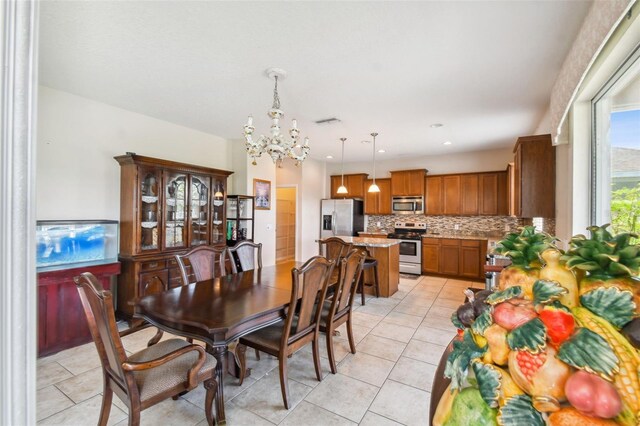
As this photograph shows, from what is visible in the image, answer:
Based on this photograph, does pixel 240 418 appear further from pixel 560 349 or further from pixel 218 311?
pixel 560 349

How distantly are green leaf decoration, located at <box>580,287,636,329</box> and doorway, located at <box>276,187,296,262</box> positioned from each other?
7.73 meters

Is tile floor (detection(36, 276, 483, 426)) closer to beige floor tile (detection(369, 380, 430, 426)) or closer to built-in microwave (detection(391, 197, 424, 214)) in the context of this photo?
beige floor tile (detection(369, 380, 430, 426))

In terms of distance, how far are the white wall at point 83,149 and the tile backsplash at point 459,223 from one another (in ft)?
16.2

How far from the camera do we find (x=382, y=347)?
2.88m

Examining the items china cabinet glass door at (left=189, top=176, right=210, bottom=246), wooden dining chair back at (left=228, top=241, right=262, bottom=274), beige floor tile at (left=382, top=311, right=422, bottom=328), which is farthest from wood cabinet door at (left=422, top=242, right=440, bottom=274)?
china cabinet glass door at (left=189, top=176, right=210, bottom=246)

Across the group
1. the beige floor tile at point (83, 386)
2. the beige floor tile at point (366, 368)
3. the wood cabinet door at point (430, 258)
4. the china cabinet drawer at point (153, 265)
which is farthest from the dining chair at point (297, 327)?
the wood cabinet door at point (430, 258)

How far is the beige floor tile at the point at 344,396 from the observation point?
6.45 ft

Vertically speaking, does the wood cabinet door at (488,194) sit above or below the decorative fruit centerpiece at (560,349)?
above

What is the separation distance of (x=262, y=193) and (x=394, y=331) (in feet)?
10.9

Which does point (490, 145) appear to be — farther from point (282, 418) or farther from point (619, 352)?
point (619, 352)

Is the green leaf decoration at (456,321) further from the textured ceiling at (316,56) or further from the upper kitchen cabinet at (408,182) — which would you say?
the upper kitchen cabinet at (408,182)

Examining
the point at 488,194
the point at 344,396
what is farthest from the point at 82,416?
the point at 488,194

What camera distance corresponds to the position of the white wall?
3.03m

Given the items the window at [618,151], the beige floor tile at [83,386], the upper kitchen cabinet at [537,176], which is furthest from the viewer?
the upper kitchen cabinet at [537,176]
